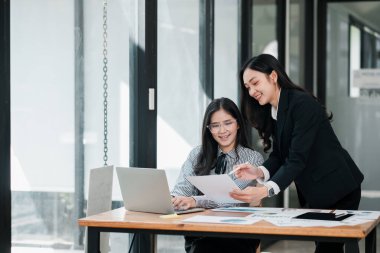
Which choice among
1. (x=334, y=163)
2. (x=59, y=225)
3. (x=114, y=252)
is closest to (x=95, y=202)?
(x=59, y=225)

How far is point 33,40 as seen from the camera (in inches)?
136

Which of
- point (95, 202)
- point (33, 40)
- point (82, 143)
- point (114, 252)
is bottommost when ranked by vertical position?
point (114, 252)

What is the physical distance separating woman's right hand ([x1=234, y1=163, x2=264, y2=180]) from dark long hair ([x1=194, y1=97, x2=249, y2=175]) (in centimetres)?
34

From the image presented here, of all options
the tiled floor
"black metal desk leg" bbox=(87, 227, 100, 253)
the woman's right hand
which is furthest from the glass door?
"black metal desk leg" bbox=(87, 227, 100, 253)

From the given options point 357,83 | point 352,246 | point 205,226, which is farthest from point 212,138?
point 357,83

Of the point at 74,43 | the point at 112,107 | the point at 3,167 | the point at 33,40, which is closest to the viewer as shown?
the point at 3,167

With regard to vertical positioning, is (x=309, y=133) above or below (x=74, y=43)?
below

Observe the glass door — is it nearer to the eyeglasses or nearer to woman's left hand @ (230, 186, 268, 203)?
the eyeglasses

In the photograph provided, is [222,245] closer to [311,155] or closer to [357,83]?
[311,155]

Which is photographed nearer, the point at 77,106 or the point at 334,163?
the point at 334,163

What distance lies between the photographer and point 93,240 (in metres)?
3.31

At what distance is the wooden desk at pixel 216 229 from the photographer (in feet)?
9.68

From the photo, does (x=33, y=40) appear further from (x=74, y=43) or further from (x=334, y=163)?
(x=334, y=163)

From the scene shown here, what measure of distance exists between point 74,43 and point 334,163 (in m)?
1.40
